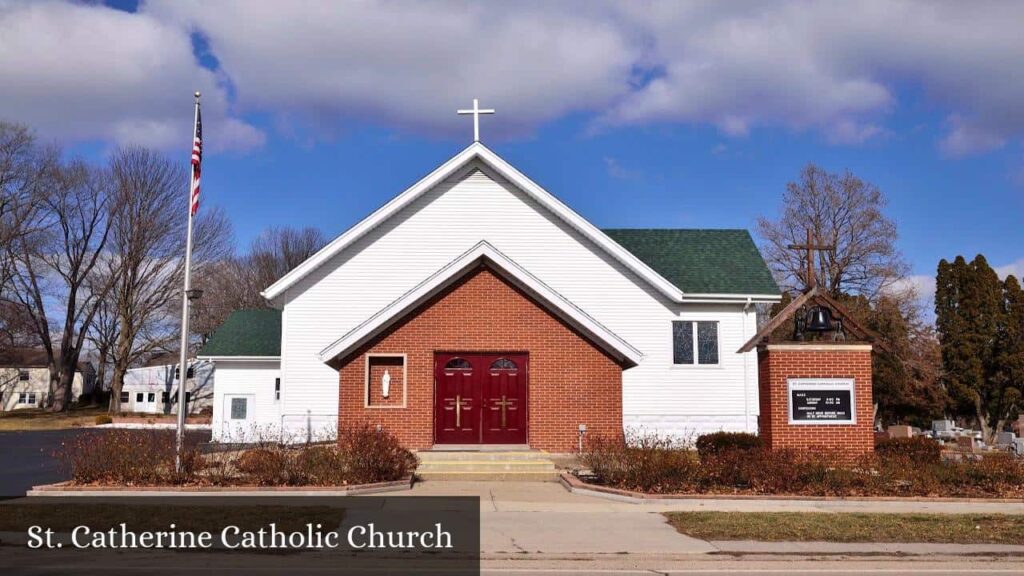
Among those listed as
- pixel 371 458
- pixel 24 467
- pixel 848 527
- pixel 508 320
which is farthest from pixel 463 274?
pixel 848 527

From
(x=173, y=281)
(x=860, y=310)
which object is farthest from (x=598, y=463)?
(x=173, y=281)

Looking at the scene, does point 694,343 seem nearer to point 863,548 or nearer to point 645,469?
point 645,469

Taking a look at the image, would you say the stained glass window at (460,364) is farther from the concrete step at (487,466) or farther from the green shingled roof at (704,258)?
the green shingled roof at (704,258)

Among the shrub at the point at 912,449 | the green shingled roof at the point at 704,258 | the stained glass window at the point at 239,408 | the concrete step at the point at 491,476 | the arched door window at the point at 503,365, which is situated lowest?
the concrete step at the point at 491,476

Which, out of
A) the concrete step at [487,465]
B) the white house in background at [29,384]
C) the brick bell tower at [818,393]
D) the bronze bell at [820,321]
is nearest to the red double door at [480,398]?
the concrete step at [487,465]

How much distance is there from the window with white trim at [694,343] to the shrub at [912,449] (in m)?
8.40

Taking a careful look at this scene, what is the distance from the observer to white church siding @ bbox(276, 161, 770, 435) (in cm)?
2714

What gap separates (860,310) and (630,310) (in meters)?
18.4

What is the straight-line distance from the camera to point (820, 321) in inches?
781

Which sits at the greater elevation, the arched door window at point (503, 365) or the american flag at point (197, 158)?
the american flag at point (197, 158)

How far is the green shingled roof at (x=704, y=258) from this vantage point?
1118 inches

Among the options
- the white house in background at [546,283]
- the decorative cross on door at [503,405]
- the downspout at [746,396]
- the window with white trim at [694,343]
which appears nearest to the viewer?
the decorative cross on door at [503,405]

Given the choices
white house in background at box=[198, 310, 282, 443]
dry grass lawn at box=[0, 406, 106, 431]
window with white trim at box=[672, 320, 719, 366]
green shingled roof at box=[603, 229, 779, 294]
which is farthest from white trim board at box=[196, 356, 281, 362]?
dry grass lawn at box=[0, 406, 106, 431]

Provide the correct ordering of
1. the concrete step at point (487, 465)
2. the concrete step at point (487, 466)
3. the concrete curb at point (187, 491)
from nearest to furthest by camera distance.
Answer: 1. the concrete curb at point (187, 491)
2. the concrete step at point (487, 466)
3. the concrete step at point (487, 465)
